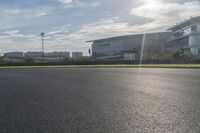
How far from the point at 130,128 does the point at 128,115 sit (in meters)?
1.27

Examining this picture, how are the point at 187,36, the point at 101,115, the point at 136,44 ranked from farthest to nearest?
the point at 136,44
the point at 187,36
the point at 101,115

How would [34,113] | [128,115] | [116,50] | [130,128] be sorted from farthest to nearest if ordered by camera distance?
[116,50] → [34,113] → [128,115] → [130,128]

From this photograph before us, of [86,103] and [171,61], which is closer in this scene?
[86,103]

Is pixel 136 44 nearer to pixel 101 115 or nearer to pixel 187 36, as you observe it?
pixel 187 36

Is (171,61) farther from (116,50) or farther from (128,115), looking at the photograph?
(116,50)

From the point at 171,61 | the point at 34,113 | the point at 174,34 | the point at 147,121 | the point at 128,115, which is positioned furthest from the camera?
the point at 174,34

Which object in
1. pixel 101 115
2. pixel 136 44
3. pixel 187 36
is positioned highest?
pixel 187 36

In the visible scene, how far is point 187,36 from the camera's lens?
9475 centimetres

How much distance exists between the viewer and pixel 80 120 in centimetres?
641

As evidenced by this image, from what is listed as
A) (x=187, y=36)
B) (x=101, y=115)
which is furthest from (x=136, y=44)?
(x=101, y=115)

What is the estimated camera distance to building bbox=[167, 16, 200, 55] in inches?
3474

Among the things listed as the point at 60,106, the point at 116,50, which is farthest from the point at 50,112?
the point at 116,50

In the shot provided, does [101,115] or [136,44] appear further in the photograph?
[136,44]

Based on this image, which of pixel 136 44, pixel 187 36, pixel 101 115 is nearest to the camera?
pixel 101 115
